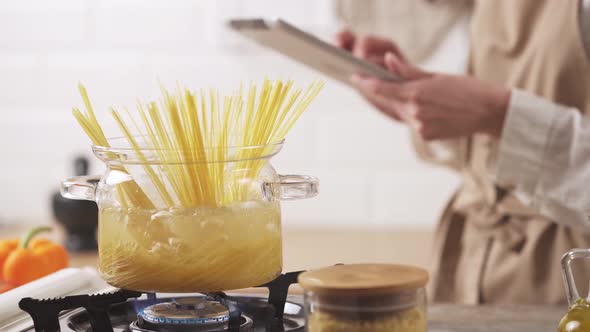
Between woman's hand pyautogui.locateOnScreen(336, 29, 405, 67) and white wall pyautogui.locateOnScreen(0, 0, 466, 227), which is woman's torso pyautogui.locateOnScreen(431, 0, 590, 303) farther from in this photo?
white wall pyautogui.locateOnScreen(0, 0, 466, 227)

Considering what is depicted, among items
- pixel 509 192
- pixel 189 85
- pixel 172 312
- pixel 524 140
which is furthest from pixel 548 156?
pixel 189 85

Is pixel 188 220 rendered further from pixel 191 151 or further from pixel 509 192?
pixel 509 192

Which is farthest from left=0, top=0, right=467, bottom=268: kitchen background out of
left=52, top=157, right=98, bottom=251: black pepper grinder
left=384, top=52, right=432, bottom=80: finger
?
left=384, top=52, right=432, bottom=80: finger

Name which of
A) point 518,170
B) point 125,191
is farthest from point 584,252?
point 518,170

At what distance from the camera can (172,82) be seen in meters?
2.43

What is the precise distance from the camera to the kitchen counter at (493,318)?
32.9 inches

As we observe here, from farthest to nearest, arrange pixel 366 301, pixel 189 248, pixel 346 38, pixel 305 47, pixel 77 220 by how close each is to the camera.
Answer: pixel 77 220 → pixel 346 38 → pixel 305 47 → pixel 189 248 → pixel 366 301

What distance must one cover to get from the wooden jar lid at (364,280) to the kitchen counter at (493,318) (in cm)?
21

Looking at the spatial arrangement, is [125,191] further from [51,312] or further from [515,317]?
[515,317]

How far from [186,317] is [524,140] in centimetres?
76

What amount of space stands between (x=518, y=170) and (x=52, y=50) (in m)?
1.66

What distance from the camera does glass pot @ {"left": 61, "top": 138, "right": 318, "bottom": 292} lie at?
70 centimetres

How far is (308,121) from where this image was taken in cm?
237

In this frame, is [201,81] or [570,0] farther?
[201,81]
